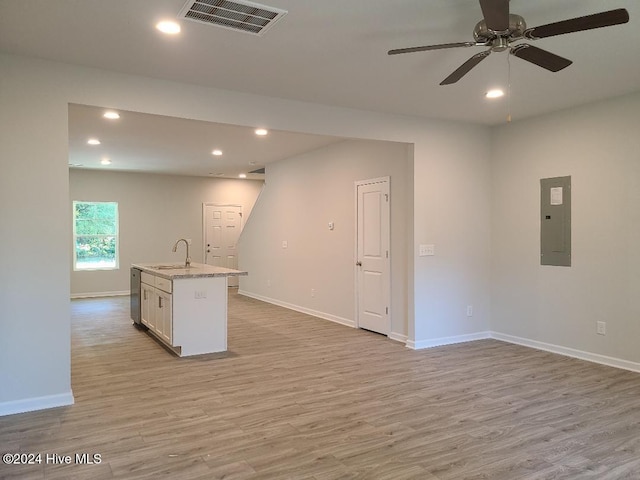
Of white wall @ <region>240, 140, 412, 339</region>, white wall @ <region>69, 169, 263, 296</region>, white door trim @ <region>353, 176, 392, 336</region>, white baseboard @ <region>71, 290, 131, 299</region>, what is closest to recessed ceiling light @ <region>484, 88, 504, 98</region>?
white wall @ <region>240, 140, 412, 339</region>

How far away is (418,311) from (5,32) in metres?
4.58

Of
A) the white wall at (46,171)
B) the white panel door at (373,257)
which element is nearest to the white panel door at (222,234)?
the white panel door at (373,257)

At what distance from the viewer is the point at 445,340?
575 cm

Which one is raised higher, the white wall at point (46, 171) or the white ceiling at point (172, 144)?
the white ceiling at point (172, 144)

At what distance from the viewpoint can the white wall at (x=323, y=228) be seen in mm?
5977

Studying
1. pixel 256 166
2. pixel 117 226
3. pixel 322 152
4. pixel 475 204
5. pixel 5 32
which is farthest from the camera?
pixel 117 226

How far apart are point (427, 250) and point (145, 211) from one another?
7.12m

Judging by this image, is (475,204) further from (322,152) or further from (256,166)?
(256,166)

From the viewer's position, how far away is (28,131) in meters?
3.58

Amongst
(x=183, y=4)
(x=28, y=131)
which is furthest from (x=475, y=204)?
(x=28, y=131)

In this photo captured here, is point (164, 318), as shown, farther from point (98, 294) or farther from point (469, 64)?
point (98, 294)

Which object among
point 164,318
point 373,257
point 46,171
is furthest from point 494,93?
point 164,318

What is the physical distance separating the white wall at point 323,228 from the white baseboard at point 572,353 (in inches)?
51.3

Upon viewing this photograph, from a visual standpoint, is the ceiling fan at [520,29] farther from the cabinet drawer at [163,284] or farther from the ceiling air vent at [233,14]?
the cabinet drawer at [163,284]
